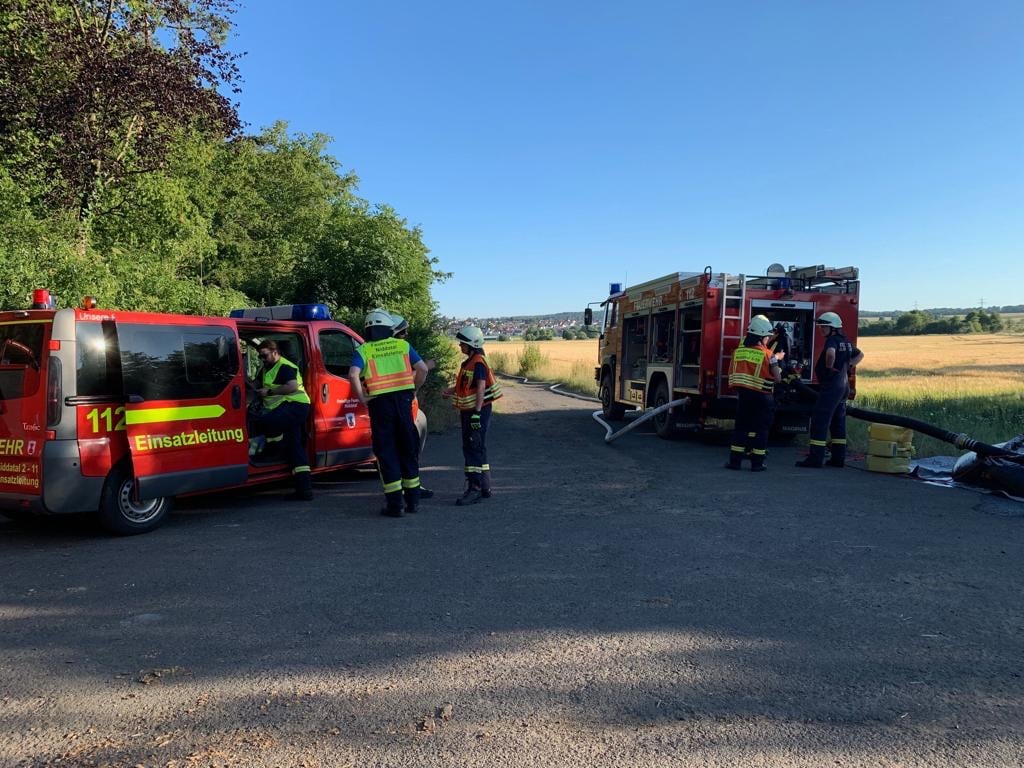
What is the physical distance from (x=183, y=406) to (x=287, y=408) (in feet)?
3.71

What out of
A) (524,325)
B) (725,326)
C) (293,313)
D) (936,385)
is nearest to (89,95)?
(293,313)

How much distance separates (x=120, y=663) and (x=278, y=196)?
74.1 ft

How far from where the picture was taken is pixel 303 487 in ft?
23.7

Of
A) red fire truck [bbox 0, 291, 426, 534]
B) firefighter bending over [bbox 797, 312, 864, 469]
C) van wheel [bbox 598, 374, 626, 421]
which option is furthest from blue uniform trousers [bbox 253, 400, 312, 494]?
van wheel [bbox 598, 374, 626, 421]

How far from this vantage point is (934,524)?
20.7ft

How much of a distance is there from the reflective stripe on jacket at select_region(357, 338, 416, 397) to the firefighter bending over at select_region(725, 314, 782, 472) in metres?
4.55

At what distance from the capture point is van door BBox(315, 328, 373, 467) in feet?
24.5

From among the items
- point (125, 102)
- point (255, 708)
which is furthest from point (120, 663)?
point (125, 102)

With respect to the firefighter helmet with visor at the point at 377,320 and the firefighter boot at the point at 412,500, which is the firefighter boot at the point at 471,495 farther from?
the firefighter helmet with visor at the point at 377,320

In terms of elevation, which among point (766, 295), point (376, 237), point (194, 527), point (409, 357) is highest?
point (376, 237)

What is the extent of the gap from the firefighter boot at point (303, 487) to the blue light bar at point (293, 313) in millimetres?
1629

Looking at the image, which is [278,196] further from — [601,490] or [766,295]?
[601,490]

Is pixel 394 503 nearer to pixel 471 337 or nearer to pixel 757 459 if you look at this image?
pixel 471 337

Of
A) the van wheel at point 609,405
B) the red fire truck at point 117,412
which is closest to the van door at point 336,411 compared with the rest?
the red fire truck at point 117,412
